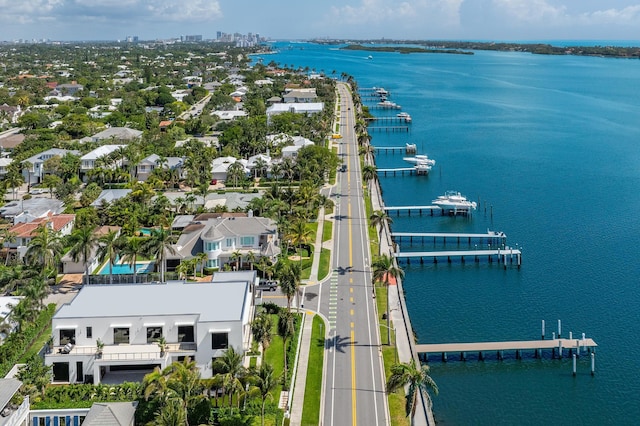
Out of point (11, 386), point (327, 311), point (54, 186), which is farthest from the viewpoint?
point (54, 186)

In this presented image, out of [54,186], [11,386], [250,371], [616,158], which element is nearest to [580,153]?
[616,158]

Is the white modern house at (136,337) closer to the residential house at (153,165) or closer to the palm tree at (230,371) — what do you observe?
the palm tree at (230,371)

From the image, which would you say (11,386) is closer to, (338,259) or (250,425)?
(250,425)

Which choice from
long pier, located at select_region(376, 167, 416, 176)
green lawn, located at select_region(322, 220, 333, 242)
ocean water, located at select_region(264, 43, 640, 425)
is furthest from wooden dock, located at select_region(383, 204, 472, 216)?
long pier, located at select_region(376, 167, 416, 176)

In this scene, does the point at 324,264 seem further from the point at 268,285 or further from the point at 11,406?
the point at 11,406

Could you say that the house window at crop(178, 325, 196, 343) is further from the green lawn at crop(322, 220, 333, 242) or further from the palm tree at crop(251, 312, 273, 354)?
the green lawn at crop(322, 220, 333, 242)

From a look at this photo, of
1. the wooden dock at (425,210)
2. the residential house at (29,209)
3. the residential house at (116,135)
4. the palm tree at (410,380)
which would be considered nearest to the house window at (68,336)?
the palm tree at (410,380)
